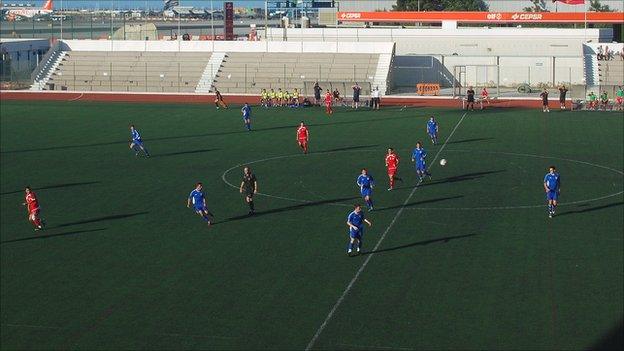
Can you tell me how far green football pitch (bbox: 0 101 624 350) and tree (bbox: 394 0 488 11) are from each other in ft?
224

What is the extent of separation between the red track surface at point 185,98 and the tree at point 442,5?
41.8 meters

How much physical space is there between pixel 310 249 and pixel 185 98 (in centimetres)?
4647

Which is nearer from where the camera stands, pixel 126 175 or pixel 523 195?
pixel 523 195

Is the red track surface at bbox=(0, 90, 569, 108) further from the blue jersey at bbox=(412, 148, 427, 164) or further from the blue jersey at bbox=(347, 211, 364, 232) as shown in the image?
the blue jersey at bbox=(347, 211, 364, 232)

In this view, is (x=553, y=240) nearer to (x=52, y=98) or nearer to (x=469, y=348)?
(x=469, y=348)

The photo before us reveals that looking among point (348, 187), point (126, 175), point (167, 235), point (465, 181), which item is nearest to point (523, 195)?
point (465, 181)

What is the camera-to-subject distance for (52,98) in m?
72.8

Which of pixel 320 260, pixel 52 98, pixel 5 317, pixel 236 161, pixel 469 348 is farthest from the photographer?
pixel 52 98

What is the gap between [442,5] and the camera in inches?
4870

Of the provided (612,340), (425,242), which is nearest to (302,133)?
(425,242)

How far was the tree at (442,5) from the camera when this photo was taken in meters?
113

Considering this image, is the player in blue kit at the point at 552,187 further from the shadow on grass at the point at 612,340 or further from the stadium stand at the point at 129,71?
the stadium stand at the point at 129,71

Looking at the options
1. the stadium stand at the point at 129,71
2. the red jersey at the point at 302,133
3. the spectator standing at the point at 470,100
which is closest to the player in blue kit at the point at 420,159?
the red jersey at the point at 302,133

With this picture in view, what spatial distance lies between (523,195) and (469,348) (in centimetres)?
1476
